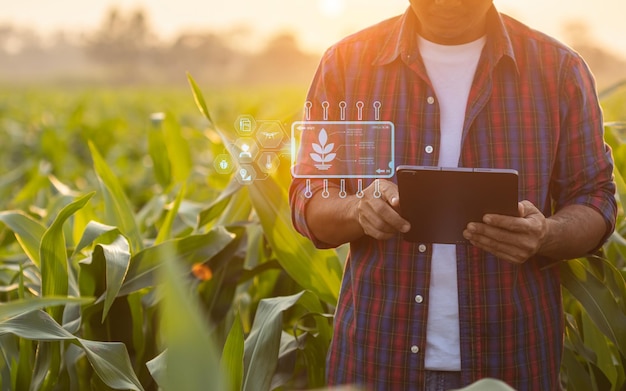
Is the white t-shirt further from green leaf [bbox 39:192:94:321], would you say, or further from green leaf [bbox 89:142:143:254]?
green leaf [bbox 89:142:143:254]

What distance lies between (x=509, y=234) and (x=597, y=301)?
1.35 ft

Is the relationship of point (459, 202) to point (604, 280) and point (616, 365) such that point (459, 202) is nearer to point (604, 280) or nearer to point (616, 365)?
point (604, 280)

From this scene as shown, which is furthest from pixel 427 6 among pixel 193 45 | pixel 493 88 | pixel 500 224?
pixel 193 45

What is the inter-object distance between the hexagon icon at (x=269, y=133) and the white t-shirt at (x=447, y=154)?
439mm

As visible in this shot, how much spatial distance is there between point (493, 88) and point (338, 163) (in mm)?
322

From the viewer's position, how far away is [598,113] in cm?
154

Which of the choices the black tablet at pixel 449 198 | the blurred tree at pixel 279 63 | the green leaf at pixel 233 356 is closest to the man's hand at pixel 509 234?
the black tablet at pixel 449 198

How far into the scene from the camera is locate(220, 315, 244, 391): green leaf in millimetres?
1251

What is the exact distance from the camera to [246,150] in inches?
76.2

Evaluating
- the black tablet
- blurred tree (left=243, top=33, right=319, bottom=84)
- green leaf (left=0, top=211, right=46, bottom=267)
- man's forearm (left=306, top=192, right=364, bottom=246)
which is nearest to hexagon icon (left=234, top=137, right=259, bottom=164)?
man's forearm (left=306, top=192, right=364, bottom=246)

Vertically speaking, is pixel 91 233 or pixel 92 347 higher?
pixel 91 233

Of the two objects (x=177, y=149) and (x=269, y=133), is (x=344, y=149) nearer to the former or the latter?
(x=269, y=133)

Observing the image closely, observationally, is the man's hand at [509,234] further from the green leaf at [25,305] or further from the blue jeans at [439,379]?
the green leaf at [25,305]

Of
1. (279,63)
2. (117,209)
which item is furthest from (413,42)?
(279,63)
